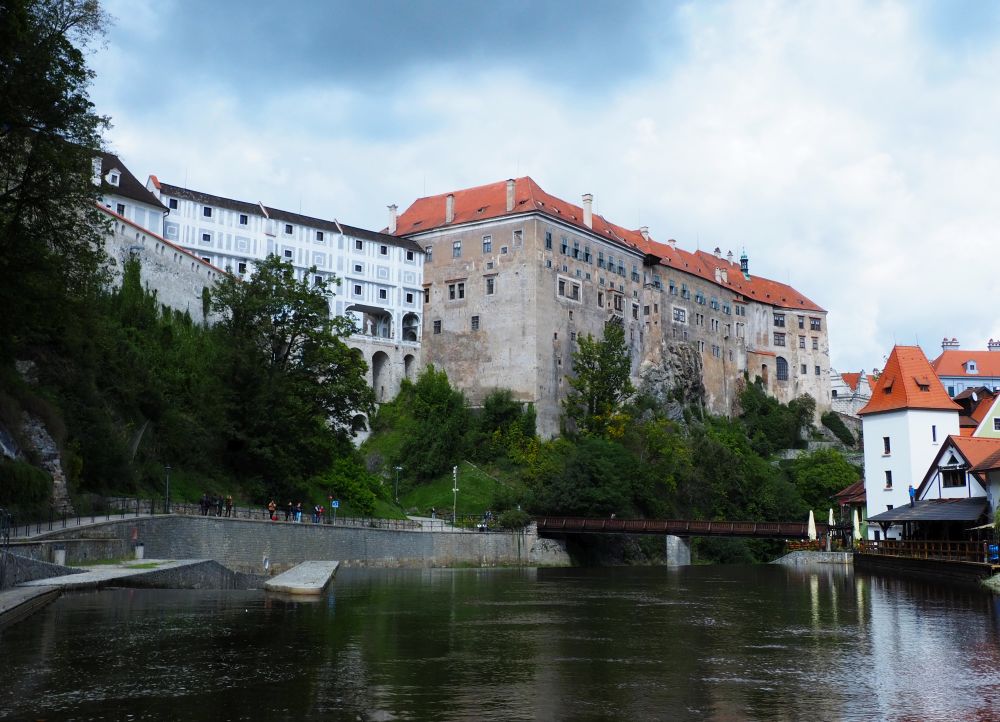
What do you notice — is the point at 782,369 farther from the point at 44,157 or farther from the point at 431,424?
the point at 44,157

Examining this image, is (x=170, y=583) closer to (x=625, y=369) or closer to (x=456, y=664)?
(x=456, y=664)

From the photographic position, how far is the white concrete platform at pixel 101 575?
20219 millimetres

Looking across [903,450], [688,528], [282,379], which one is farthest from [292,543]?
[903,450]

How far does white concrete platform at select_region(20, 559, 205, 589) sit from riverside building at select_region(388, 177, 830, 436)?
2011 inches

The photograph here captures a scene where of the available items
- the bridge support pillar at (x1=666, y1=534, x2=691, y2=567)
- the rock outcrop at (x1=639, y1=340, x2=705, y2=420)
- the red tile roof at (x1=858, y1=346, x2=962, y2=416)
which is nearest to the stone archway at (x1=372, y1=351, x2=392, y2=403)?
the rock outcrop at (x1=639, y1=340, x2=705, y2=420)

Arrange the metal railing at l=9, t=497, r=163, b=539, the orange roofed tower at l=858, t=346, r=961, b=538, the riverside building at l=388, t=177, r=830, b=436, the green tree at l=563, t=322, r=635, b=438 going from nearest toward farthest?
the metal railing at l=9, t=497, r=163, b=539
the orange roofed tower at l=858, t=346, r=961, b=538
the green tree at l=563, t=322, r=635, b=438
the riverside building at l=388, t=177, r=830, b=436

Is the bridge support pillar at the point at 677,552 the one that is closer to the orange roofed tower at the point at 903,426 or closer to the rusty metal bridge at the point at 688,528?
the rusty metal bridge at the point at 688,528

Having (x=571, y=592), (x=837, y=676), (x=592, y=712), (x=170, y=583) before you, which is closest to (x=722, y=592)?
(x=571, y=592)

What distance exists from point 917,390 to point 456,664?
139 ft

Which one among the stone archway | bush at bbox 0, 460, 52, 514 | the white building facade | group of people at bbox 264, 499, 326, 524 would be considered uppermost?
the white building facade

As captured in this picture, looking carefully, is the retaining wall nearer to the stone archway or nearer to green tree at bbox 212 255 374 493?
green tree at bbox 212 255 374 493

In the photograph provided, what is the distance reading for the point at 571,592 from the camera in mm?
32375

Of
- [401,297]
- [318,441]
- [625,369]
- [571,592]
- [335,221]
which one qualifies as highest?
[335,221]

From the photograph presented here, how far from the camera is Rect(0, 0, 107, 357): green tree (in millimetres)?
24766
